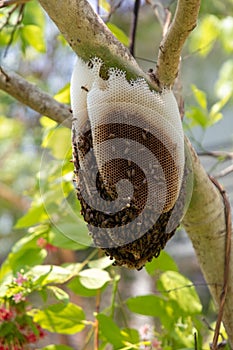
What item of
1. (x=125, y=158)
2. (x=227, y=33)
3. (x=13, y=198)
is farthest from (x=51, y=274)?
(x=13, y=198)

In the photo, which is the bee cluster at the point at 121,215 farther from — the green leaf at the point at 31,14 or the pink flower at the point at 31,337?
the green leaf at the point at 31,14

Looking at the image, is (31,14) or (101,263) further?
(31,14)

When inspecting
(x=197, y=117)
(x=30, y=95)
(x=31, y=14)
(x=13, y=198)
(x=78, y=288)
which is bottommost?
(x=13, y=198)

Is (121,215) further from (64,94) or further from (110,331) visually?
(64,94)

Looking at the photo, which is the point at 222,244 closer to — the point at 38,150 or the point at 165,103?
the point at 165,103

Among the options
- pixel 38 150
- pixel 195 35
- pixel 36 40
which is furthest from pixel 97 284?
pixel 38 150

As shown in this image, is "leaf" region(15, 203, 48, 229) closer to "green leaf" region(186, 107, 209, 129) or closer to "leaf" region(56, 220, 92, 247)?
"leaf" region(56, 220, 92, 247)

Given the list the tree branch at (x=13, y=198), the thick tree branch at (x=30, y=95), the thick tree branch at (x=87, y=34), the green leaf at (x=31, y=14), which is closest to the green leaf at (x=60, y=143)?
the thick tree branch at (x=30, y=95)
